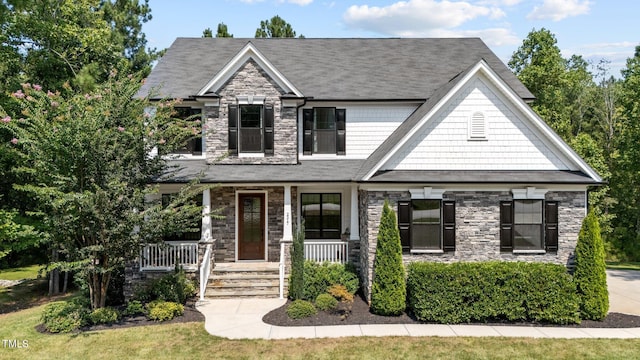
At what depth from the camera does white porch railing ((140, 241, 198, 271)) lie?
1413 cm

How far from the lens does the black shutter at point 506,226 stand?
1298 cm

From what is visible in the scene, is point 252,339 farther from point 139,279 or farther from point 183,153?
point 183,153

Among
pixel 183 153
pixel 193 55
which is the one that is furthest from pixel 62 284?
pixel 193 55

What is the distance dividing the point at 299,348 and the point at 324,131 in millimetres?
9090

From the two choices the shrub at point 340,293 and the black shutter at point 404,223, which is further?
the black shutter at point 404,223

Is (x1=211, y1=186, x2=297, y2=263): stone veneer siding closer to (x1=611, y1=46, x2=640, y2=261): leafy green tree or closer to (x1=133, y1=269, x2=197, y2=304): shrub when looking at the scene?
(x1=133, y1=269, x2=197, y2=304): shrub

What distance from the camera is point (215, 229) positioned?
52.0ft

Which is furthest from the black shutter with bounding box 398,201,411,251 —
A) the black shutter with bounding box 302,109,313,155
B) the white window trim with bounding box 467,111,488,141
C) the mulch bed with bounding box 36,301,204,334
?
the mulch bed with bounding box 36,301,204,334

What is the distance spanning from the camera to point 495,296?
38.1 ft

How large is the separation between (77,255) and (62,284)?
984 cm

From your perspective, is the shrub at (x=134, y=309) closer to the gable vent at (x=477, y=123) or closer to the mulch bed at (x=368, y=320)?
the mulch bed at (x=368, y=320)

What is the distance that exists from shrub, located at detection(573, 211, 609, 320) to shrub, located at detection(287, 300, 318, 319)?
7569mm

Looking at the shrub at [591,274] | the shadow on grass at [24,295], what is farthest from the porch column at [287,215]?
the shadow on grass at [24,295]

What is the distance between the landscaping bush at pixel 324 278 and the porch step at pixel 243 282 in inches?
46.6
